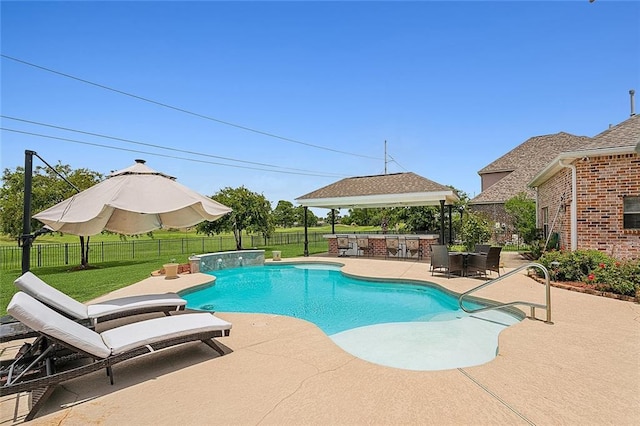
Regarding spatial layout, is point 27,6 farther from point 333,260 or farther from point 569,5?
point 569,5

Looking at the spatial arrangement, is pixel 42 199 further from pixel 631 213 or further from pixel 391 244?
pixel 631 213

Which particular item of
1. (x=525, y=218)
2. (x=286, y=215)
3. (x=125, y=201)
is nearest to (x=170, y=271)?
(x=125, y=201)

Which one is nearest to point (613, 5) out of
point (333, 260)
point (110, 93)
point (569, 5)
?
point (569, 5)

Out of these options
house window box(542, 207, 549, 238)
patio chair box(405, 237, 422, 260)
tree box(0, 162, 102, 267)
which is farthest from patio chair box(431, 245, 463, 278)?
tree box(0, 162, 102, 267)

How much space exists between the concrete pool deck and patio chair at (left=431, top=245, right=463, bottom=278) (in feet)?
17.3

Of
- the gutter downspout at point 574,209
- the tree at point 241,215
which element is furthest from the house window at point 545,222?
the tree at point 241,215

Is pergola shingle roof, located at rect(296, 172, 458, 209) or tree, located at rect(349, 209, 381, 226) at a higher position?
pergola shingle roof, located at rect(296, 172, 458, 209)

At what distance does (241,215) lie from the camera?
2083 cm

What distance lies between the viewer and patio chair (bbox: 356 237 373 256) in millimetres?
17094

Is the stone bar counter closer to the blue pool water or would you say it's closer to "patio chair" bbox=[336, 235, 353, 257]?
"patio chair" bbox=[336, 235, 353, 257]

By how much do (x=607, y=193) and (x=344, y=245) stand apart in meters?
10.9

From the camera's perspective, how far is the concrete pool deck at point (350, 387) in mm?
2955

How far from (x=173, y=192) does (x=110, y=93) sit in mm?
14298

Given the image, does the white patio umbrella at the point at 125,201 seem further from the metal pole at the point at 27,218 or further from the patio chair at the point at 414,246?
the patio chair at the point at 414,246
